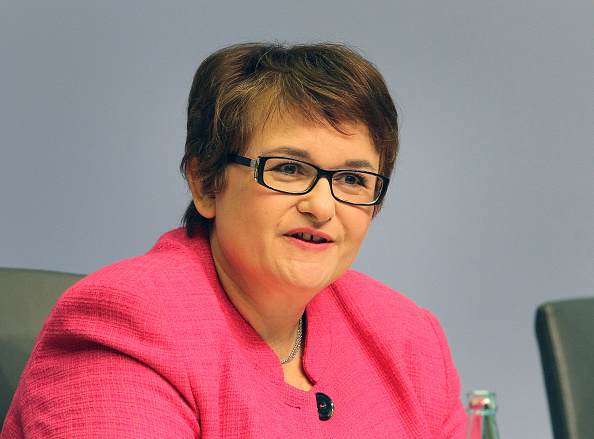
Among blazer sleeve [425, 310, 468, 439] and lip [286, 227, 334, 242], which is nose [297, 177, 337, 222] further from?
blazer sleeve [425, 310, 468, 439]

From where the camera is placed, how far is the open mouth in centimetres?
154

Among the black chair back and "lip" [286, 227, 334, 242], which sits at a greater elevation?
"lip" [286, 227, 334, 242]

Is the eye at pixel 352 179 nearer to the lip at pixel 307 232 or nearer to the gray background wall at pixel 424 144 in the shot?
the lip at pixel 307 232

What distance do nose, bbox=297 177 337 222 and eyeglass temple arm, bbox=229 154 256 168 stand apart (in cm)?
12

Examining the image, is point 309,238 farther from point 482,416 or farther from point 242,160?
point 482,416

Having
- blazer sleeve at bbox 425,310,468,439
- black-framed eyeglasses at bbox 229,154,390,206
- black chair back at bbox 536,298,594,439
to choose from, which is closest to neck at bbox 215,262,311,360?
black-framed eyeglasses at bbox 229,154,390,206

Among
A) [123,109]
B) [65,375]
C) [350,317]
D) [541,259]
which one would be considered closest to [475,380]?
[541,259]

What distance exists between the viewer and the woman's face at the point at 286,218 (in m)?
1.51

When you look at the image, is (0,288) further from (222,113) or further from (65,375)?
(222,113)

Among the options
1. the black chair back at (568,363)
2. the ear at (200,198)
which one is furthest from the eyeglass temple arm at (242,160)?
the black chair back at (568,363)

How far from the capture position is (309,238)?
155cm

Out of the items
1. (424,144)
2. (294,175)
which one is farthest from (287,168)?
(424,144)

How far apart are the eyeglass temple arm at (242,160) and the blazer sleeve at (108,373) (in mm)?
368

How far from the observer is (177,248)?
5.18 feet
